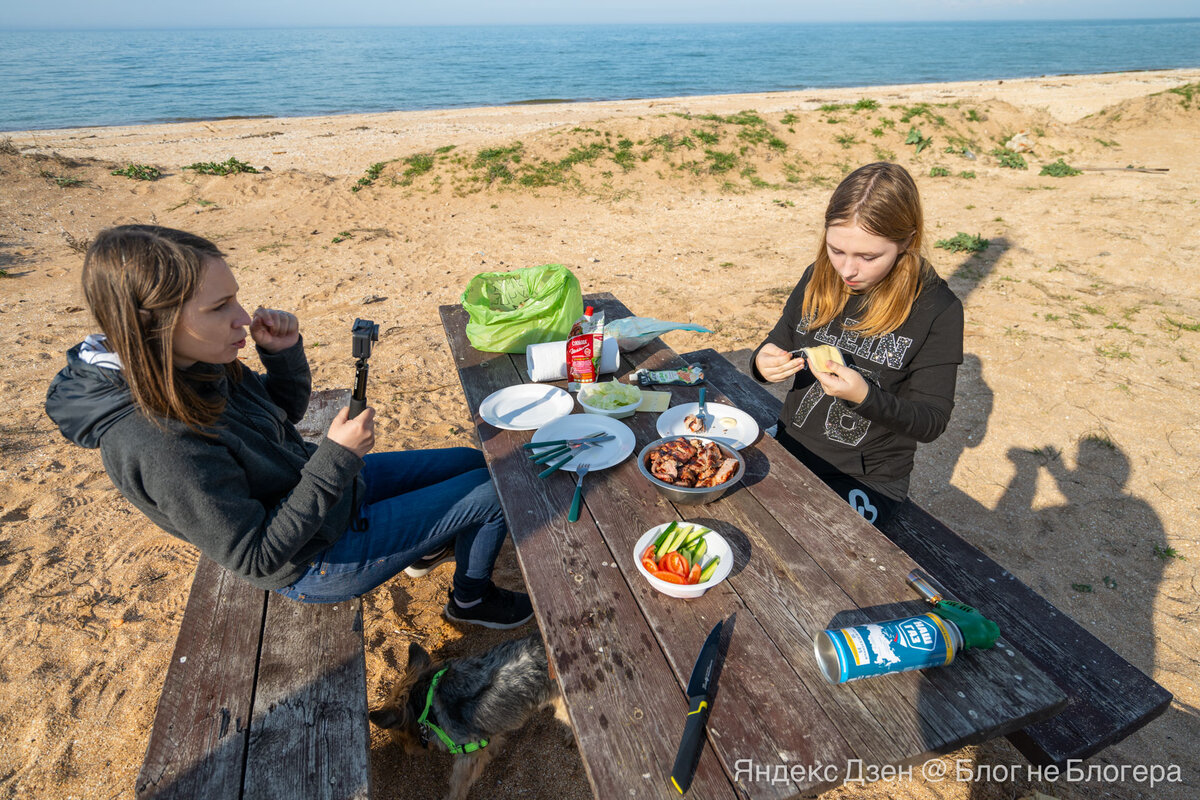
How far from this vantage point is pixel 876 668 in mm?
1536

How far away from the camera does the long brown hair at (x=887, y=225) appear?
102 inches

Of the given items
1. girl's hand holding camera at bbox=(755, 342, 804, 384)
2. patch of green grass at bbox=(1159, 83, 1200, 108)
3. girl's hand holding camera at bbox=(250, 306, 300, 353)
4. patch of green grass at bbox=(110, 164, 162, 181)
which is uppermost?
patch of green grass at bbox=(1159, 83, 1200, 108)

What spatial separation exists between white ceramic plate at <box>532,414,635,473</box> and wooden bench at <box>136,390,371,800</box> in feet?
3.54

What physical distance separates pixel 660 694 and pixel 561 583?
48 cm

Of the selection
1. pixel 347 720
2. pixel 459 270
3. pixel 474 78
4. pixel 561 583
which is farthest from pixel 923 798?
pixel 474 78

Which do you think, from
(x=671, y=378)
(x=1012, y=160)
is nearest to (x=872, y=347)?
(x=671, y=378)

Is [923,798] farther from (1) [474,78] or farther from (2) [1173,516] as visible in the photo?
(1) [474,78]

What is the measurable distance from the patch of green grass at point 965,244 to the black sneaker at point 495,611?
7991 millimetres

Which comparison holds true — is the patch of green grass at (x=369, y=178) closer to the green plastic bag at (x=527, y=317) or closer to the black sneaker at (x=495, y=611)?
the green plastic bag at (x=527, y=317)

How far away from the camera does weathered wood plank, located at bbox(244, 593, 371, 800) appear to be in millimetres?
1871

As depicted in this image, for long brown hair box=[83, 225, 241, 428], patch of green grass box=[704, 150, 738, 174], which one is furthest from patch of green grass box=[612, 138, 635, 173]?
long brown hair box=[83, 225, 241, 428]

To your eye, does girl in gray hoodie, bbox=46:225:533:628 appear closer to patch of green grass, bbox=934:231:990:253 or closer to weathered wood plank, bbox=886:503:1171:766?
weathered wood plank, bbox=886:503:1171:766

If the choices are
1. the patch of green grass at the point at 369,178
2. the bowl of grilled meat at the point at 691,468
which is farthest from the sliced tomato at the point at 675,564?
the patch of green grass at the point at 369,178

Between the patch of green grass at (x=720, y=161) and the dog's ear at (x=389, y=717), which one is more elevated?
the patch of green grass at (x=720, y=161)
